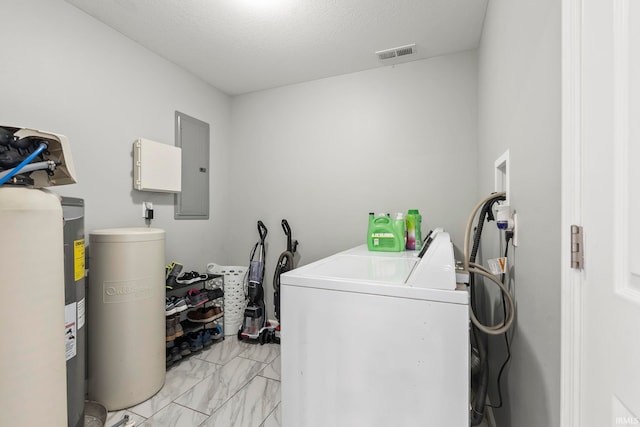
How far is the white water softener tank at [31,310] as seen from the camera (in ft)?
2.99

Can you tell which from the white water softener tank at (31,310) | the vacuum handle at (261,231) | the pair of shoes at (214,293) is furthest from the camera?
the vacuum handle at (261,231)

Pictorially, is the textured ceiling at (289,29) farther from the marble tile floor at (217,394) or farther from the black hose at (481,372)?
the marble tile floor at (217,394)

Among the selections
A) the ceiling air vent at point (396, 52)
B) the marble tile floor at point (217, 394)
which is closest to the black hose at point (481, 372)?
the marble tile floor at point (217, 394)

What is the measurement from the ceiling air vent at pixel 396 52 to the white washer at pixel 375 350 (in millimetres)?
2153

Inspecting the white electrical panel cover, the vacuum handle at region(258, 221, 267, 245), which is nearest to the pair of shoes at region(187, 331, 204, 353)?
the vacuum handle at region(258, 221, 267, 245)

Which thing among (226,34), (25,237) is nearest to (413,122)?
(226,34)

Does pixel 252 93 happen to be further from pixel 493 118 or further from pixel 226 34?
pixel 493 118

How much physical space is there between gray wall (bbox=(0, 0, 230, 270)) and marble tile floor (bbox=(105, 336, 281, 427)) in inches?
39.6

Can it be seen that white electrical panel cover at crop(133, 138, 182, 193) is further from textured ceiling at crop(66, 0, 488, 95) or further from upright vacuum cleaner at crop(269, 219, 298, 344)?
upright vacuum cleaner at crop(269, 219, 298, 344)

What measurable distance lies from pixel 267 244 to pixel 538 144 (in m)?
2.68

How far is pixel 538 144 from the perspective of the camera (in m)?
0.85
